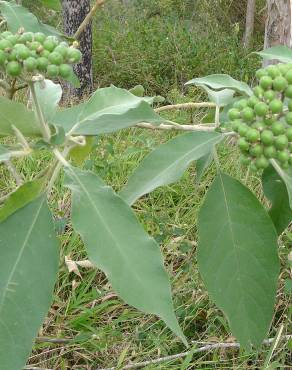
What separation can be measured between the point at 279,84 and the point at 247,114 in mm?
61

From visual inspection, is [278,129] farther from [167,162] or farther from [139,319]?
[139,319]

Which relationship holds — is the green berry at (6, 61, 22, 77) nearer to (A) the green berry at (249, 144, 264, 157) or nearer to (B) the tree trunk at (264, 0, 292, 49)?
(A) the green berry at (249, 144, 264, 157)

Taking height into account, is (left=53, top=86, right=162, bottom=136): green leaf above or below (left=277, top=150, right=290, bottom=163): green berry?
above

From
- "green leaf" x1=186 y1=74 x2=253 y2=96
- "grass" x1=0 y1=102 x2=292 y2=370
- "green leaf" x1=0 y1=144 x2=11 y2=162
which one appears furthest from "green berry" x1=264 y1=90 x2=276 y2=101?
"grass" x1=0 y1=102 x2=292 y2=370

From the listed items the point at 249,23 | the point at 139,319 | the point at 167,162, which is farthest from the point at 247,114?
the point at 249,23

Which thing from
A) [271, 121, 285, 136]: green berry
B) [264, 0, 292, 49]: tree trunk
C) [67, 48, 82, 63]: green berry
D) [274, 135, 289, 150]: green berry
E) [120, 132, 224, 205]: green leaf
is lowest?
[264, 0, 292, 49]: tree trunk

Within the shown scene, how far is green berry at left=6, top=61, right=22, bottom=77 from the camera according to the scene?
69cm

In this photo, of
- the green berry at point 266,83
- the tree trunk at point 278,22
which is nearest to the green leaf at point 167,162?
the green berry at point 266,83

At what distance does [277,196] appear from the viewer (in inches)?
34.8

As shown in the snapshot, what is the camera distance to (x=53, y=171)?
0.77 m

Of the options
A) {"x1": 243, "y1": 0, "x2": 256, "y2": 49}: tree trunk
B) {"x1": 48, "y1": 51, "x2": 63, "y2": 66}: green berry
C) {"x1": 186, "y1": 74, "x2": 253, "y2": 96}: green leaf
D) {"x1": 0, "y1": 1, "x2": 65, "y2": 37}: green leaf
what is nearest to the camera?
{"x1": 48, "y1": 51, "x2": 63, "y2": 66}: green berry

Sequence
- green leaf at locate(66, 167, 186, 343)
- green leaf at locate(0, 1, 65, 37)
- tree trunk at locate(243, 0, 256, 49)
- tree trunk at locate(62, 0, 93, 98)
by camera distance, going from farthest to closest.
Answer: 1. tree trunk at locate(243, 0, 256, 49)
2. tree trunk at locate(62, 0, 93, 98)
3. green leaf at locate(0, 1, 65, 37)
4. green leaf at locate(66, 167, 186, 343)

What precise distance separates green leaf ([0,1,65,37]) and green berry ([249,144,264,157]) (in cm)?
61

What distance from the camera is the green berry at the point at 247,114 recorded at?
702mm
